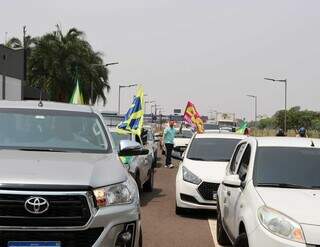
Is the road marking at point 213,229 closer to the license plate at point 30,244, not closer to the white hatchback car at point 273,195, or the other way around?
the white hatchback car at point 273,195

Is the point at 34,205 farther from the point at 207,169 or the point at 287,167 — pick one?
the point at 207,169

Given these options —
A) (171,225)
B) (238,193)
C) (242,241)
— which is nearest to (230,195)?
(238,193)

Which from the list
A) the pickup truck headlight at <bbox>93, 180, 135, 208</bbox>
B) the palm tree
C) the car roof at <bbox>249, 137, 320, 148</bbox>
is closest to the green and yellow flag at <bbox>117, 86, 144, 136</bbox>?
the car roof at <bbox>249, 137, 320, 148</bbox>

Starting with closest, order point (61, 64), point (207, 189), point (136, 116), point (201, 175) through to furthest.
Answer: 1. point (207, 189)
2. point (201, 175)
3. point (136, 116)
4. point (61, 64)

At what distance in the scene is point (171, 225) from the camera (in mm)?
10406

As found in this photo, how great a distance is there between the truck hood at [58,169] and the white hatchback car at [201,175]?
5191 mm

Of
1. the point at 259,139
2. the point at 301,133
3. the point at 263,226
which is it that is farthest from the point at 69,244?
the point at 301,133

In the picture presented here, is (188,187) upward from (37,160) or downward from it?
downward

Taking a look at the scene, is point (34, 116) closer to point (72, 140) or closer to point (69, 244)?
point (72, 140)

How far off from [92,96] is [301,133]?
36.8 m

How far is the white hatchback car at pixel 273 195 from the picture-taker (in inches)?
210

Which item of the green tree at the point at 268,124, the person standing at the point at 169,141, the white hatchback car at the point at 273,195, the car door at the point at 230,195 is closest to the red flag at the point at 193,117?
the person standing at the point at 169,141

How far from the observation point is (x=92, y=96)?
58469mm

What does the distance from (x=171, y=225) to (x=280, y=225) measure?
16.9 ft
